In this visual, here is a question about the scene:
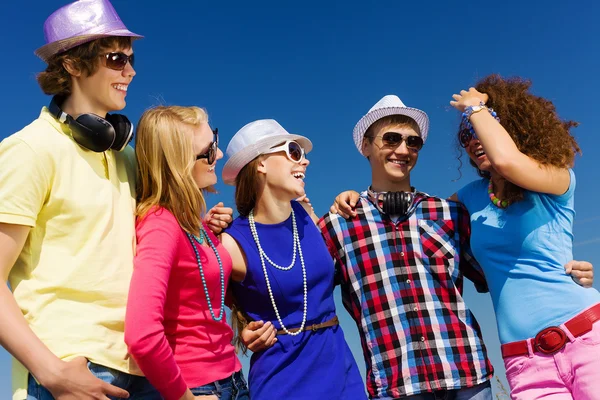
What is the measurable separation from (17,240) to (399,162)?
3.63 metres

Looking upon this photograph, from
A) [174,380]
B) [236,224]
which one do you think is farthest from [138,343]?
[236,224]

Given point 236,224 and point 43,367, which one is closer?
point 43,367

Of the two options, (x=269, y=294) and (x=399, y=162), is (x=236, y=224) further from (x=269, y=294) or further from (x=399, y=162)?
(x=399, y=162)

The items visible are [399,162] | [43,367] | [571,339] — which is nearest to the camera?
[43,367]

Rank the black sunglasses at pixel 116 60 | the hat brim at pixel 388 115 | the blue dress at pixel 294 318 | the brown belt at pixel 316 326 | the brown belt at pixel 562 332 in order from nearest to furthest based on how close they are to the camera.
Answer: the black sunglasses at pixel 116 60
the brown belt at pixel 562 332
the blue dress at pixel 294 318
the brown belt at pixel 316 326
the hat brim at pixel 388 115

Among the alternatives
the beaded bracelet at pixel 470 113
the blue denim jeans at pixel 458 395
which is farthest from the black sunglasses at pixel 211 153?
the blue denim jeans at pixel 458 395

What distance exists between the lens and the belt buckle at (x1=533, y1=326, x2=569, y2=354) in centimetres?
427

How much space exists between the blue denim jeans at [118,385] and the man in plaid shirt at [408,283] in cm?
219

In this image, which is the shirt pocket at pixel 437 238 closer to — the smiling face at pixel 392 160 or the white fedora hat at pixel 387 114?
the smiling face at pixel 392 160

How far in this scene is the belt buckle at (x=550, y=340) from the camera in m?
4.27

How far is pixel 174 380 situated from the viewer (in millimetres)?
3389

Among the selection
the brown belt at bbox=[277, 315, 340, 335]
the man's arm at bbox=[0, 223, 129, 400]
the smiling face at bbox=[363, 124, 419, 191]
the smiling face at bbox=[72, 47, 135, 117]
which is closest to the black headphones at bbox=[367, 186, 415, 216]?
the smiling face at bbox=[363, 124, 419, 191]

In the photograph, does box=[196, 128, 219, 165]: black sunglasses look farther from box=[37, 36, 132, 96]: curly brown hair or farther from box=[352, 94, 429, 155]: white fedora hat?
box=[352, 94, 429, 155]: white fedora hat

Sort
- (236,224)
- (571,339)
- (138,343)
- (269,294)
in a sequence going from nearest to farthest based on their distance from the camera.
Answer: (138,343), (571,339), (269,294), (236,224)
